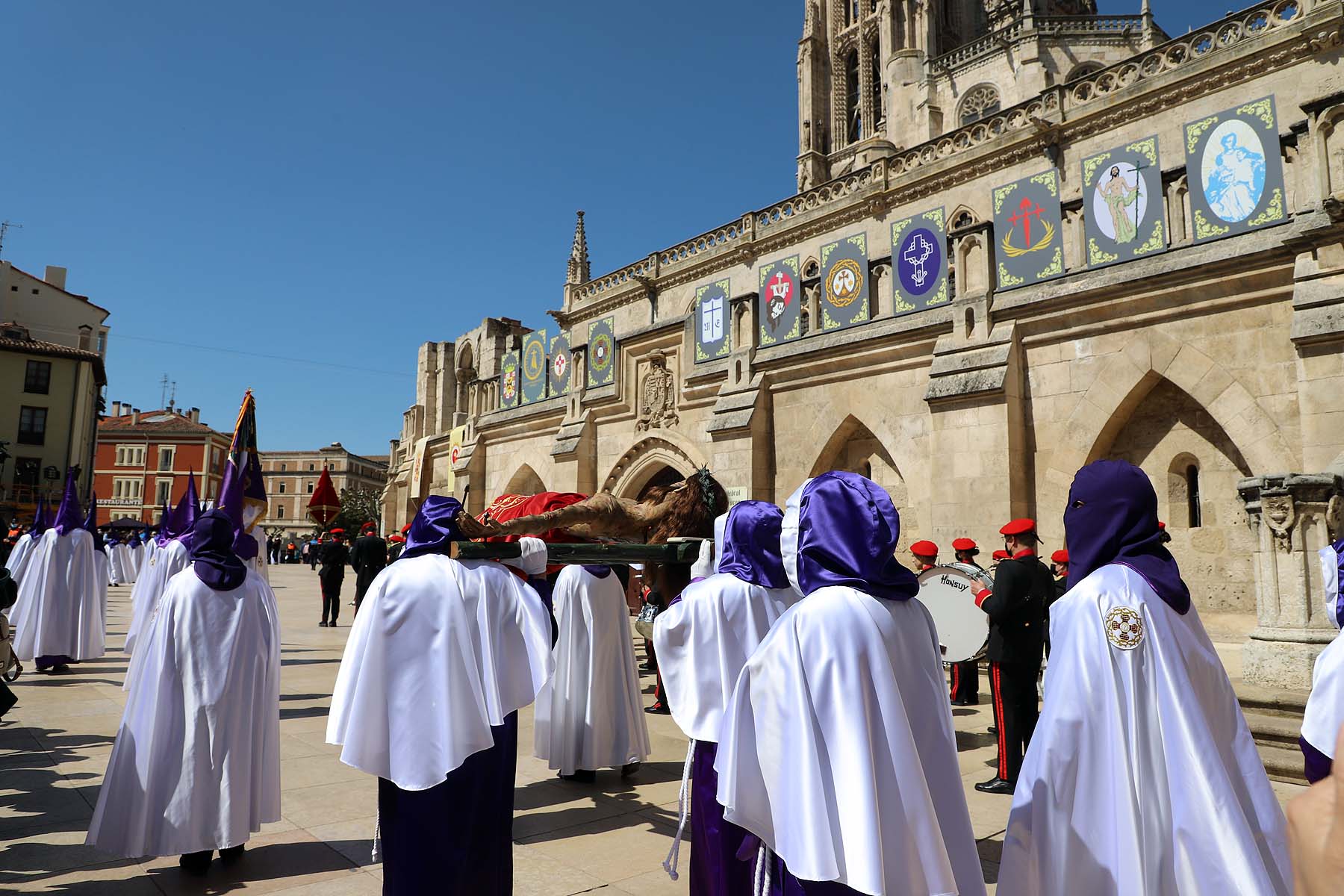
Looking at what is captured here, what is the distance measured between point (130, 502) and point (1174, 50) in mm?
71987

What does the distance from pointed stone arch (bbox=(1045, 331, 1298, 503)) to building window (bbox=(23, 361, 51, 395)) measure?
46.1 m

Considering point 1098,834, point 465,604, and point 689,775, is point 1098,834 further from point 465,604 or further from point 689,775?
point 465,604

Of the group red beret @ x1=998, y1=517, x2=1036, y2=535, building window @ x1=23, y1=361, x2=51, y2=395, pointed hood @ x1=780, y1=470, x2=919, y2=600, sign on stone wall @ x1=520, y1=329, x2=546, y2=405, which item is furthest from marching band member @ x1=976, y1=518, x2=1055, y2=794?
building window @ x1=23, y1=361, x2=51, y2=395

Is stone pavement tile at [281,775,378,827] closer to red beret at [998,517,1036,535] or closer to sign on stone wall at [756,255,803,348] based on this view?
red beret at [998,517,1036,535]

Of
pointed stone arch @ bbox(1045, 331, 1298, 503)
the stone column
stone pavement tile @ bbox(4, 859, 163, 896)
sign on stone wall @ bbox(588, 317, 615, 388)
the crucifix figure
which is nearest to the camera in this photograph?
stone pavement tile @ bbox(4, 859, 163, 896)

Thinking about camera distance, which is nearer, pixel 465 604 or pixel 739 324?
pixel 465 604

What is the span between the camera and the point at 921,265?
43.9 feet

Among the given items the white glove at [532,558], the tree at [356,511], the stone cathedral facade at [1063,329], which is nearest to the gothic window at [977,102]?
the stone cathedral facade at [1063,329]

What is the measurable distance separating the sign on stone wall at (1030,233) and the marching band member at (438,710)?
10469 mm

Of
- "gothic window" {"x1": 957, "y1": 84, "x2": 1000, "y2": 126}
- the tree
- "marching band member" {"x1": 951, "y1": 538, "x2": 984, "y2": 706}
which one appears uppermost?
"gothic window" {"x1": 957, "y1": 84, "x2": 1000, "y2": 126}

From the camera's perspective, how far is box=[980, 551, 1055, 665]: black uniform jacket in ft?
→ 19.2

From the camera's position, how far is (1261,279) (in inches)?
382

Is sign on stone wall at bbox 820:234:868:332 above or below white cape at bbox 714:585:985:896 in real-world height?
above

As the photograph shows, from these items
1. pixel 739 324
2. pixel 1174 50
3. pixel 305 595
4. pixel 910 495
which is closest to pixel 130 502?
pixel 305 595
